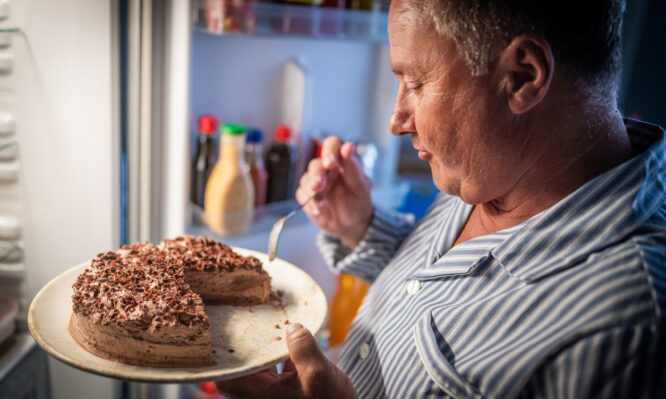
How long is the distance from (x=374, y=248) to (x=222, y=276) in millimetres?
382

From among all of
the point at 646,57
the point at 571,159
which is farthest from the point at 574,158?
the point at 646,57

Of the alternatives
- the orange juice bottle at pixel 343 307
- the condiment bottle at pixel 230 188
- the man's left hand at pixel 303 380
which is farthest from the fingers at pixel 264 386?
the orange juice bottle at pixel 343 307

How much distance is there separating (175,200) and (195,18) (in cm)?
53

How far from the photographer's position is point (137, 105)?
4.27 ft

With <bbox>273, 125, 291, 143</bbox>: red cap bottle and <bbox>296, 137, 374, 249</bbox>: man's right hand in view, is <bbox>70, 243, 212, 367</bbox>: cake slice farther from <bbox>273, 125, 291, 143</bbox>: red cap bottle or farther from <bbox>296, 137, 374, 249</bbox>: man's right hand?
<bbox>273, 125, 291, 143</bbox>: red cap bottle

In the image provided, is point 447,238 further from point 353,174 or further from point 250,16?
point 250,16

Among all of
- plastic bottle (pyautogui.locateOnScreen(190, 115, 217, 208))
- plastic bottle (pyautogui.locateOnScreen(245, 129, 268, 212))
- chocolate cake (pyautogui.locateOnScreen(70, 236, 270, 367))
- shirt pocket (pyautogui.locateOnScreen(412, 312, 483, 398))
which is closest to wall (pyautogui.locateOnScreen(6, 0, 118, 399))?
chocolate cake (pyautogui.locateOnScreen(70, 236, 270, 367))

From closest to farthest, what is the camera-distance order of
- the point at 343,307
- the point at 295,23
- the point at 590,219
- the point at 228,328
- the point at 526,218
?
the point at 590,219
the point at 526,218
the point at 228,328
the point at 295,23
the point at 343,307

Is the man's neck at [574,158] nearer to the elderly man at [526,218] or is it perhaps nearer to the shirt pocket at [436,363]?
the elderly man at [526,218]

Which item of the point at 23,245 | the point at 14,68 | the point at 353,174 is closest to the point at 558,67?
the point at 353,174

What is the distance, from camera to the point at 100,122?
1181 millimetres

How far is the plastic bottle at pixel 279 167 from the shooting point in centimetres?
185

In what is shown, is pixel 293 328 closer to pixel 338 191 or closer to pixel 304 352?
pixel 304 352

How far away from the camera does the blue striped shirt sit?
0.67 meters
